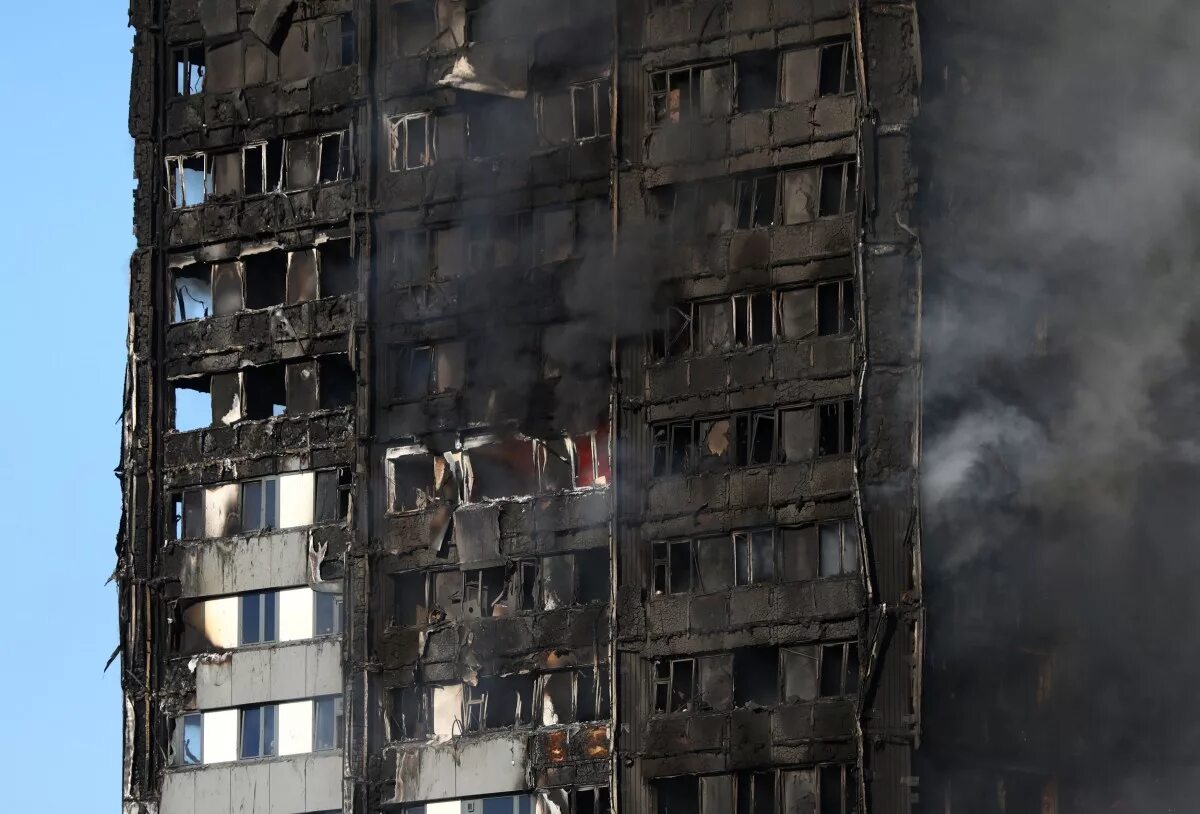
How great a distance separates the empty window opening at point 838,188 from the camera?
7188 cm

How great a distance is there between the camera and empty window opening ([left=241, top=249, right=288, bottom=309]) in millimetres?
80062

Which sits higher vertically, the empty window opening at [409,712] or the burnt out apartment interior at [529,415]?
the burnt out apartment interior at [529,415]

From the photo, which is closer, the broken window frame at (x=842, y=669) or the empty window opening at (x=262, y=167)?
the broken window frame at (x=842, y=669)

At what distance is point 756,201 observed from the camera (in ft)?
240

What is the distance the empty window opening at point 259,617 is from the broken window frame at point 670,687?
11049mm

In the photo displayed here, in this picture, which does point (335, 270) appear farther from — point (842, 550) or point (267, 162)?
point (842, 550)

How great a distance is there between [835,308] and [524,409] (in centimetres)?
823

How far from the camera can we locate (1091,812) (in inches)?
2793

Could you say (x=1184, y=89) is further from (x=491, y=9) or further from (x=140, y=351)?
(x=140, y=351)

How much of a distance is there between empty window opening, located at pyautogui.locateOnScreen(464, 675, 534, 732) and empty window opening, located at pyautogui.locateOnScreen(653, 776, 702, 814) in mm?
4407

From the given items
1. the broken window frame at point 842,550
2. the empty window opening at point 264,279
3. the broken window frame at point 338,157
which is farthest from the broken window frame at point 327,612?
the broken window frame at point 842,550

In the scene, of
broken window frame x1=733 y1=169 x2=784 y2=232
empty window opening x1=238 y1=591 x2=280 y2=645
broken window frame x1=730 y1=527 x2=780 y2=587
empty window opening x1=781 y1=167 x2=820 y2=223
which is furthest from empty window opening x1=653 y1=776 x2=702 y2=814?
empty window opening x1=781 y1=167 x2=820 y2=223

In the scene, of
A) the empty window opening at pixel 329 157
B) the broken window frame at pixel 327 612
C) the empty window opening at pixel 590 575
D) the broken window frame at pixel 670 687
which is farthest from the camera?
the empty window opening at pixel 329 157

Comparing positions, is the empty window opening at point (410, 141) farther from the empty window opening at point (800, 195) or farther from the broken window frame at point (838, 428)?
the broken window frame at point (838, 428)
